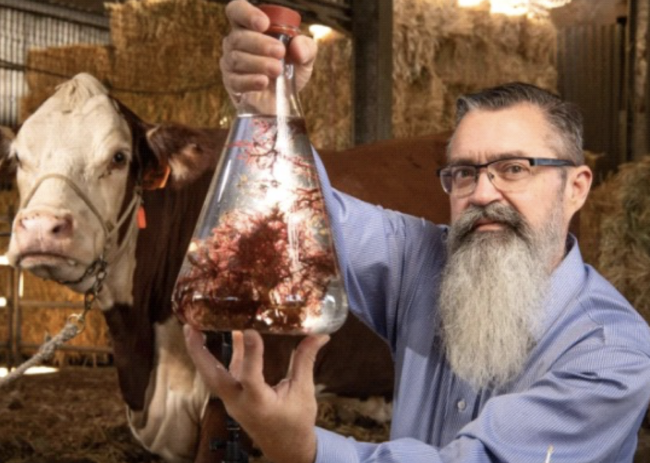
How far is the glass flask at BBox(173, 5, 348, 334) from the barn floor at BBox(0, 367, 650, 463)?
2.54 m

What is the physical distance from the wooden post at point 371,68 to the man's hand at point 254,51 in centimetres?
321

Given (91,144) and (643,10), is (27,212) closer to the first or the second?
(91,144)

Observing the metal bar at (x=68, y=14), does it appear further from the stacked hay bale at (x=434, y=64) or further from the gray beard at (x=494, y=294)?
the gray beard at (x=494, y=294)

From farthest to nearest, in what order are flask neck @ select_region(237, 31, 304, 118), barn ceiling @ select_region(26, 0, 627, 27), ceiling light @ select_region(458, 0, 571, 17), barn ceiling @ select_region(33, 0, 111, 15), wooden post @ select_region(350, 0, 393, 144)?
1. barn ceiling @ select_region(33, 0, 111, 15)
2. barn ceiling @ select_region(26, 0, 627, 27)
3. ceiling light @ select_region(458, 0, 571, 17)
4. wooden post @ select_region(350, 0, 393, 144)
5. flask neck @ select_region(237, 31, 304, 118)

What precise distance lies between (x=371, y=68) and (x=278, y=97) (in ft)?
10.8

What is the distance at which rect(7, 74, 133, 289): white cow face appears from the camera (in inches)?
101

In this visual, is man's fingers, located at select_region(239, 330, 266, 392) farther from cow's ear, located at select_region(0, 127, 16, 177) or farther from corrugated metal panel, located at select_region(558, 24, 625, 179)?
corrugated metal panel, located at select_region(558, 24, 625, 179)

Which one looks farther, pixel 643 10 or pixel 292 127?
pixel 643 10

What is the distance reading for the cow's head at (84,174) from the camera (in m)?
2.59

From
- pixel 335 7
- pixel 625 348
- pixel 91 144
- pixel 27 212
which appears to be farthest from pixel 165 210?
pixel 625 348

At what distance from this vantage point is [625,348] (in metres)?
1.44

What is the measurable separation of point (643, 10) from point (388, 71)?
1.24 metres

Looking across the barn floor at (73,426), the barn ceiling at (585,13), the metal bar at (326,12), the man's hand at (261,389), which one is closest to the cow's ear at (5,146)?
the metal bar at (326,12)

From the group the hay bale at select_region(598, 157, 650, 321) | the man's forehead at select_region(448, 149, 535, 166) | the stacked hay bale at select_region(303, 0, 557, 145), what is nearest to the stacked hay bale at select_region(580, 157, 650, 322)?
the hay bale at select_region(598, 157, 650, 321)
